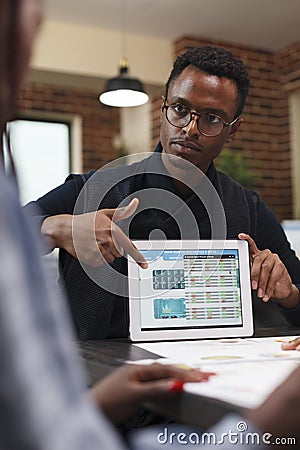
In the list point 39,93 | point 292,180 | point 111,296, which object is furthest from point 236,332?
point 39,93

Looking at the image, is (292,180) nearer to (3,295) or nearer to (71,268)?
(71,268)

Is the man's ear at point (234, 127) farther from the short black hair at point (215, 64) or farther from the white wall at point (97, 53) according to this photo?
the white wall at point (97, 53)

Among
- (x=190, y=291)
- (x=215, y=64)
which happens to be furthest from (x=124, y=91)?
(x=190, y=291)

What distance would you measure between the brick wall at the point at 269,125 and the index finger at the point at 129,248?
420cm

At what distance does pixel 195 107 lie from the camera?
64.7 inches

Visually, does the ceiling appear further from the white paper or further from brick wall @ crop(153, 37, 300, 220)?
the white paper

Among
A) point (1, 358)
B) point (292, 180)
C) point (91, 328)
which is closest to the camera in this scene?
point (1, 358)

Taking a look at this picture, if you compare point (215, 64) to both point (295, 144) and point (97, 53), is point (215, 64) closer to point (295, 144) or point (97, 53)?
point (97, 53)

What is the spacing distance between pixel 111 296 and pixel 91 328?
0.27ft

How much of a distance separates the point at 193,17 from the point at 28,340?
15.5ft

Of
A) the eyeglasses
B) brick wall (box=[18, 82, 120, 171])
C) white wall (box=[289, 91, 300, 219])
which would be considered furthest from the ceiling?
the eyeglasses

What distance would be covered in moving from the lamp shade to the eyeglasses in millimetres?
2419

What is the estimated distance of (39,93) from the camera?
20.4 ft

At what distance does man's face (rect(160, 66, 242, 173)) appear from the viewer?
5.39 ft
